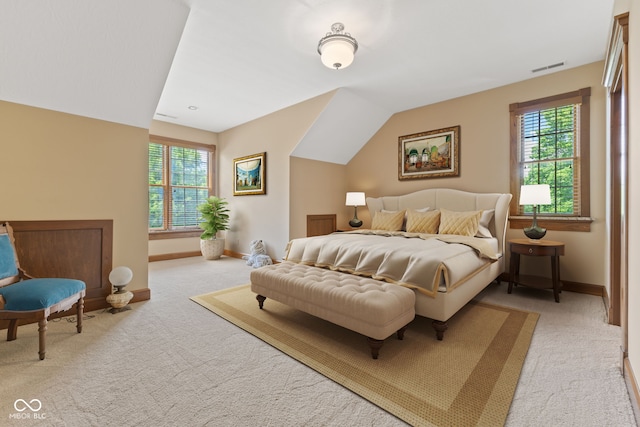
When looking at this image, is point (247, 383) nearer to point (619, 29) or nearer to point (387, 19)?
point (387, 19)

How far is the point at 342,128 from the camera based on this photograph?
5.04 metres

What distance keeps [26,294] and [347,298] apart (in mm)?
2225

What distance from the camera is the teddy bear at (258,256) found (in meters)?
4.98

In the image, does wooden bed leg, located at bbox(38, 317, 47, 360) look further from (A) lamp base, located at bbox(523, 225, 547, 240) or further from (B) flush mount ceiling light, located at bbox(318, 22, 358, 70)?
(A) lamp base, located at bbox(523, 225, 547, 240)

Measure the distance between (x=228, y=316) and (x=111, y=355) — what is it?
0.93 metres

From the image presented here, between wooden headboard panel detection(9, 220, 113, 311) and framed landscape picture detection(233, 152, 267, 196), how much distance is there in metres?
2.79

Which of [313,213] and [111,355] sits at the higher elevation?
[313,213]

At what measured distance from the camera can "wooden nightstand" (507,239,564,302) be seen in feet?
Answer: 10.4

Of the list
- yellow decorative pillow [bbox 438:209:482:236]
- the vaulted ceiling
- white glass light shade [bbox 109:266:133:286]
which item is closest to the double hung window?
the vaulted ceiling

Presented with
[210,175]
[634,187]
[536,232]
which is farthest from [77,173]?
[536,232]

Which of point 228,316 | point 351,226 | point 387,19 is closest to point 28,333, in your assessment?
A: point 228,316

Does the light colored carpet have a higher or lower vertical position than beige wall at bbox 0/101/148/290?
lower

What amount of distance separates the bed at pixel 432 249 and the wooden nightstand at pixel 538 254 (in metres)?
0.20

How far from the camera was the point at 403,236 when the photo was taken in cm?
366
